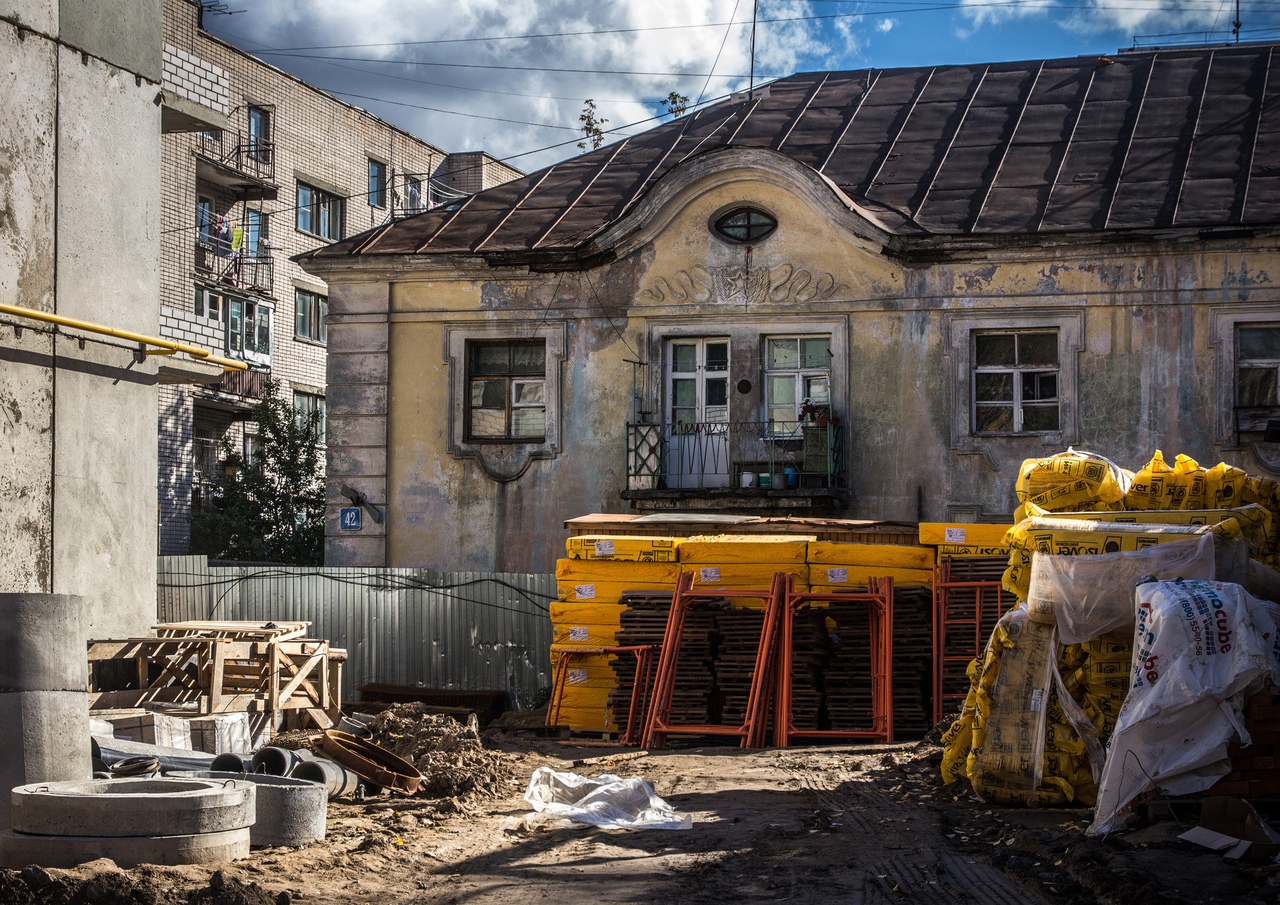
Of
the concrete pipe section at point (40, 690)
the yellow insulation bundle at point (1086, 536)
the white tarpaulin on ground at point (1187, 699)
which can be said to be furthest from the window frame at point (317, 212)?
Result: the white tarpaulin on ground at point (1187, 699)

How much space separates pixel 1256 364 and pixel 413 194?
29.8 m

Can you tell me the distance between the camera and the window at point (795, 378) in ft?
65.1

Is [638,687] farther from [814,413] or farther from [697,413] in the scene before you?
[697,413]

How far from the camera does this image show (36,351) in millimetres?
12438

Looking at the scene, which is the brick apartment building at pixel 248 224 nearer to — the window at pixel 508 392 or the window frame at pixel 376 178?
the window frame at pixel 376 178

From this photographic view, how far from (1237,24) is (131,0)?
19.5 metres

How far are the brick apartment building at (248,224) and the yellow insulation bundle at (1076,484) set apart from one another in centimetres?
2224

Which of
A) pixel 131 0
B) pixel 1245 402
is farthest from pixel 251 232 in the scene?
pixel 1245 402

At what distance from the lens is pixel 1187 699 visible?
341 inches

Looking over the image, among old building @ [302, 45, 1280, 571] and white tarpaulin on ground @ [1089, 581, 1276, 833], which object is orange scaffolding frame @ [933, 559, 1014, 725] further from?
white tarpaulin on ground @ [1089, 581, 1276, 833]

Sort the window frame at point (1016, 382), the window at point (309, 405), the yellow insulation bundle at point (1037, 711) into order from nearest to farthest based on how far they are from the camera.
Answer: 1. the yellow insulation bundle at point (1037, 711)
2. the window frame at point (1016, 382)
3. the window at point (309, 405)

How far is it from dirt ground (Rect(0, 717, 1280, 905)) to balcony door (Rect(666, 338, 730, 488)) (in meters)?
8.43

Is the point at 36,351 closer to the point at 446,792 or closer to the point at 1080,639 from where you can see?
the point at 446,792

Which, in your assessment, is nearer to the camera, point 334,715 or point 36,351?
point 36,351
